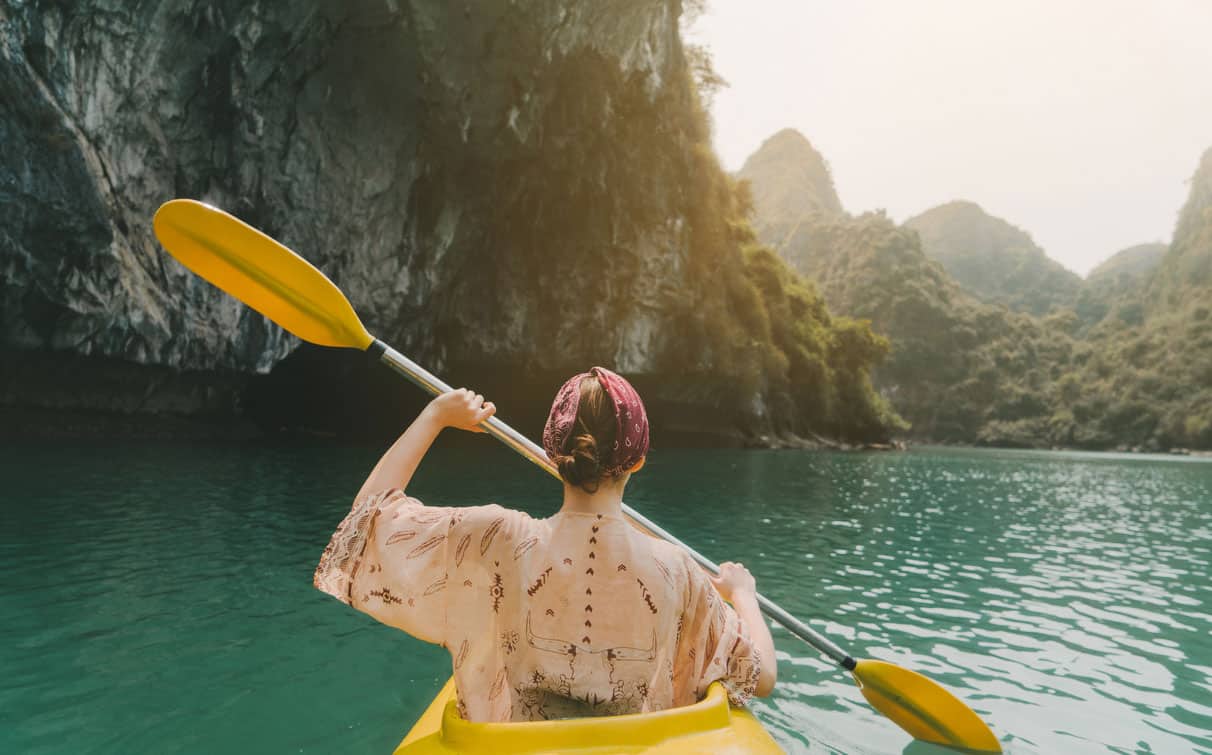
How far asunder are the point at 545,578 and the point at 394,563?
0.35 metres

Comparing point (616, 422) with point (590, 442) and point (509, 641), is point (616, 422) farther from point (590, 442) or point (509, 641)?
point (509, 641)

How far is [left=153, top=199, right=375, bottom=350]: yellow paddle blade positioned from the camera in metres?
2.39

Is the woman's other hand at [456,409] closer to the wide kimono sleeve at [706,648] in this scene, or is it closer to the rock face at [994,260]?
the wide kimono sleeve at [706,648]

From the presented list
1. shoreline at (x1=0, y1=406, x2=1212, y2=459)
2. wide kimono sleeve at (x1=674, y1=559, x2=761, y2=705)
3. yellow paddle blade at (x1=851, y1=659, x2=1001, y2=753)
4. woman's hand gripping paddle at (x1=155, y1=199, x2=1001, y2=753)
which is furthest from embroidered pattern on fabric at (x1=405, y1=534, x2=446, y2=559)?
shoreline at (x1=0, y1=406, x2=1212, y2=459)

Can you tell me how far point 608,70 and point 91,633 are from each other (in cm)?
1747

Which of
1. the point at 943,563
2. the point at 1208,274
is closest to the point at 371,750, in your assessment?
the point at 943,563

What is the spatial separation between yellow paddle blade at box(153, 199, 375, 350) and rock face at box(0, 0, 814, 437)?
10397mm

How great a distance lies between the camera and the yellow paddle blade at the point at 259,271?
2.39 m

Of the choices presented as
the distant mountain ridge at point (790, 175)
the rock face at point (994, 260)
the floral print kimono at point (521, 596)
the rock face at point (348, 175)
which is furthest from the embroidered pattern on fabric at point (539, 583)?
the distant mountain ridge at point (790, 175)

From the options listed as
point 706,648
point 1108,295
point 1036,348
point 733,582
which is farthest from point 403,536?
point 1108,295

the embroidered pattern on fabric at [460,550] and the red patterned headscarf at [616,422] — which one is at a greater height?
the red patterned headscarf at [616,422]

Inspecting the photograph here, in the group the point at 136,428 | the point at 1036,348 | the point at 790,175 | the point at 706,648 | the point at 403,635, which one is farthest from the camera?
the point at 790,175

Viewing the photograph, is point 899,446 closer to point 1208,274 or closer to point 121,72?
point 121,72

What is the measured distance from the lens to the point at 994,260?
4631 inches
